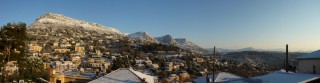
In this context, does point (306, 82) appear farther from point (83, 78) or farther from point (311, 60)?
point (83, 78)

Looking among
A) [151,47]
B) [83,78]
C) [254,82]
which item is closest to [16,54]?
[83,78]

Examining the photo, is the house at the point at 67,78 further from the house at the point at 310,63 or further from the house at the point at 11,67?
the house at the point at 310,63

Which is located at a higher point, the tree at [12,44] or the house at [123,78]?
the tree at [12,44]

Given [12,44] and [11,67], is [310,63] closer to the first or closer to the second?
[12,44]

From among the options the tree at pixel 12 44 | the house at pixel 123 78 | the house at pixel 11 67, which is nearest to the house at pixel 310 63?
the house at pixel 123 78

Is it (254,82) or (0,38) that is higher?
(0,38)

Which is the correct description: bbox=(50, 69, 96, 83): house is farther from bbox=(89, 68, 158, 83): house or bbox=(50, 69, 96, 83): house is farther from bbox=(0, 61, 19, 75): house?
bbox=(0, 61, 19, 75): house

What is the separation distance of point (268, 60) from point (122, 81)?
537 ft

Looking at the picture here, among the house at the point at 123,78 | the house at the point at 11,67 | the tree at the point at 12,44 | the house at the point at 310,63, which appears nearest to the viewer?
the house at the point at 123,78

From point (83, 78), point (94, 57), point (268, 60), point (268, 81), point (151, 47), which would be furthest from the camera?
point (268, 60)

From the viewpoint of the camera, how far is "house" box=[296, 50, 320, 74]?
29.9 m

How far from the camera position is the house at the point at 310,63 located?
29.9 m

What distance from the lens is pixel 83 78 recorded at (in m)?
33.2

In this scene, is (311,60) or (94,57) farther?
(94,57)
